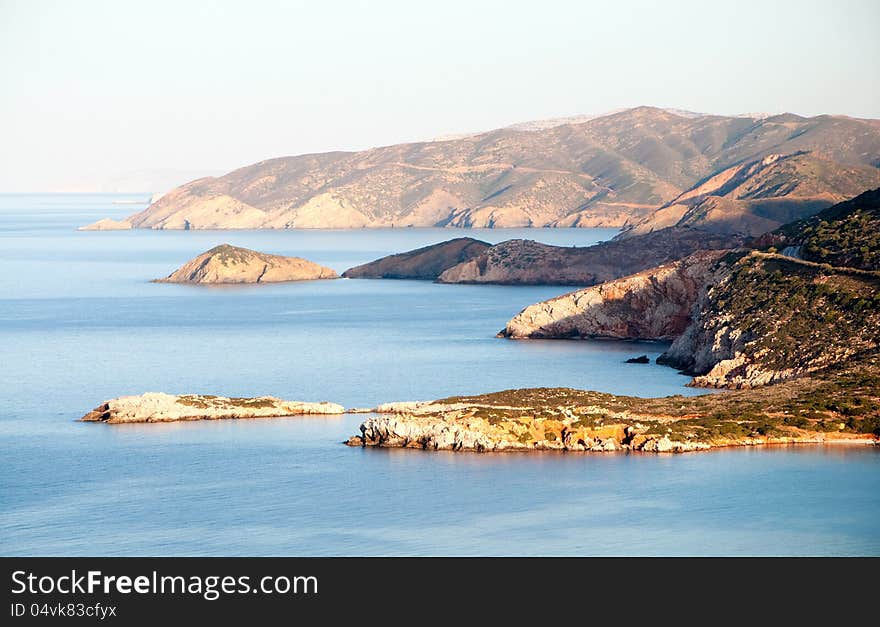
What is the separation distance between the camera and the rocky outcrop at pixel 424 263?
18738 cm

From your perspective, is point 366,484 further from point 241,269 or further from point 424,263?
point 424,263

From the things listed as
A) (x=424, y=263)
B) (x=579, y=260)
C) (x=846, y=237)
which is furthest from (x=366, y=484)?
(x=424, y=263)

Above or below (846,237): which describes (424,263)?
below

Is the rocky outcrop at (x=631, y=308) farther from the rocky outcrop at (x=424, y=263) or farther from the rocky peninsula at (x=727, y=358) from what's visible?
the rocky outcrop at (x=424, y=263)

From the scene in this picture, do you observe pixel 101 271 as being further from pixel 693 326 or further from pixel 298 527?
pixel 298 527

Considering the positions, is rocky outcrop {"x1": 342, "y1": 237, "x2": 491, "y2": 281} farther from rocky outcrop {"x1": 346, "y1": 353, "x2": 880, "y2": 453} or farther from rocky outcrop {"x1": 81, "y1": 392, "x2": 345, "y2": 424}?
rocky outcrop {"x1": 346, "y1": 353, "x2": 880, "y2": 453}

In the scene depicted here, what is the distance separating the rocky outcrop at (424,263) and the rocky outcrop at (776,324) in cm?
10200

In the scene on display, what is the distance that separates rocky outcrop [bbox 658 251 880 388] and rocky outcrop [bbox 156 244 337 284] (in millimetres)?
97765

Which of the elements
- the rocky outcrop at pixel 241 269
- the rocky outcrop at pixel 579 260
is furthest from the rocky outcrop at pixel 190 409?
the rocky outcrop at pixel 241 269

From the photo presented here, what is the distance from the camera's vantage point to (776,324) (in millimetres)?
74438

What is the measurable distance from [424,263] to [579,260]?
28.6 meters

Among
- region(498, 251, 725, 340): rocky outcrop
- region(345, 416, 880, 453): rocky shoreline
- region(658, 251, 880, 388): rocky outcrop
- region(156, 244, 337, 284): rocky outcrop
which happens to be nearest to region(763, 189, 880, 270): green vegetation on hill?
region(658, 251, 880, 388): rocky outcrop

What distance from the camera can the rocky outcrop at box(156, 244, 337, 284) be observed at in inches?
6895

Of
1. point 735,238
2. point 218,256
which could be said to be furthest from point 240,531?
point 218,256
